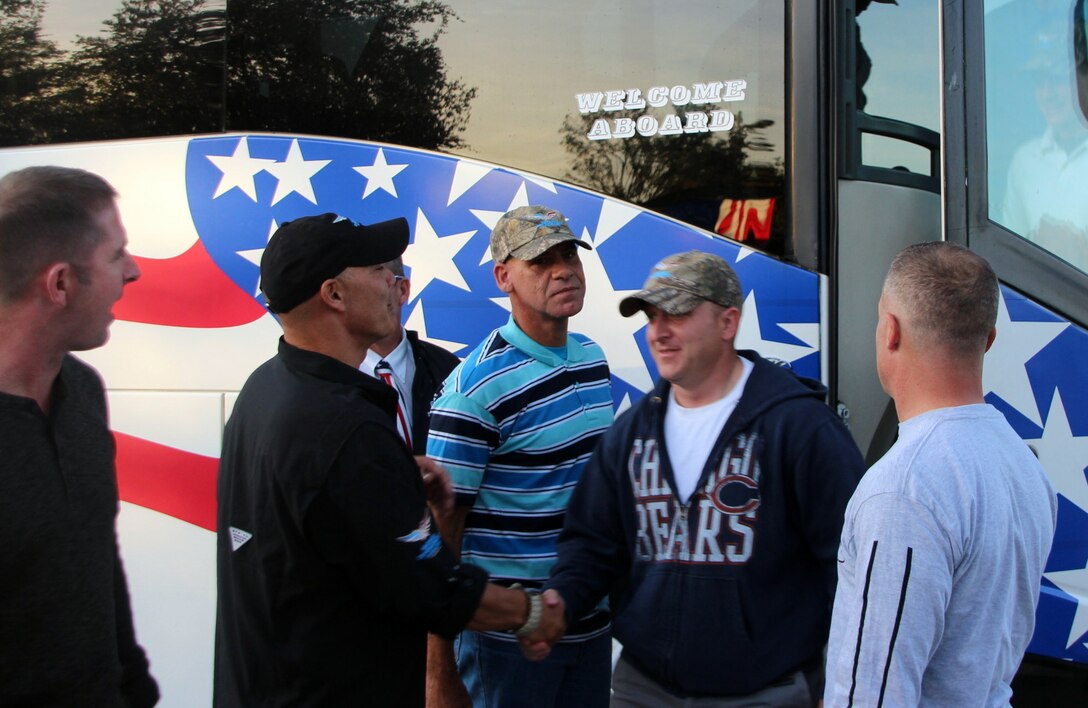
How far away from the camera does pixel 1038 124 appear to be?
3.03 metres

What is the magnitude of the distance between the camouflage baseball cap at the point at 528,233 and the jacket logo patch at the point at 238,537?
3.95ft

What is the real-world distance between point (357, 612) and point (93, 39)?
284 cm

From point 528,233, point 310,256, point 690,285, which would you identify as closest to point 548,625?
point 690,285

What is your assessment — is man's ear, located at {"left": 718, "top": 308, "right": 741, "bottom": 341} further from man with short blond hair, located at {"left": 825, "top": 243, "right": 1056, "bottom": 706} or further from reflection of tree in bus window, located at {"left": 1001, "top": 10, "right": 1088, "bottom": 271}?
reflection of tree in bus window, located at {"left": 1001, "top": 10, "right": 1088, "bottom": 271}

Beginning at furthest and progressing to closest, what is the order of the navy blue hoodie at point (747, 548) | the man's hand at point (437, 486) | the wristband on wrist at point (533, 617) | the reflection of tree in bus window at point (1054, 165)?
1. the reflection of tree in bus window at point (1054, 165)
2. the man's hand at point (437, 486)
3. the wristband on wrist at point (533, 617)
4. the navy blue hoodie at point (747, 548)

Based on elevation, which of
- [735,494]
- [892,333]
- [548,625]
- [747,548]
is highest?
[892,333]

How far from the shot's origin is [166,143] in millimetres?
3625

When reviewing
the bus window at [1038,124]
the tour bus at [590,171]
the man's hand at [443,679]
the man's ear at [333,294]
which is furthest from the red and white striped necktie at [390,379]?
the bus window at [1038,124]

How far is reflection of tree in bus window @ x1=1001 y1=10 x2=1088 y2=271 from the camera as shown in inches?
118

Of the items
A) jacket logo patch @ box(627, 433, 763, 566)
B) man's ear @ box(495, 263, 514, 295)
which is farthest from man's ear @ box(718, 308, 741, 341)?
man's ear @ box(495, 263, 514, 295)

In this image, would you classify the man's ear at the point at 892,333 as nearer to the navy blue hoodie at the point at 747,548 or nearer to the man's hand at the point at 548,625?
the navy blue hoodie at the point at 747,548

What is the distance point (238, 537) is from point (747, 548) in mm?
1097

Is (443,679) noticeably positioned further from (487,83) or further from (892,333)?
(487,83)

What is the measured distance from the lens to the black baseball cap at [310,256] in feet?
6.79
